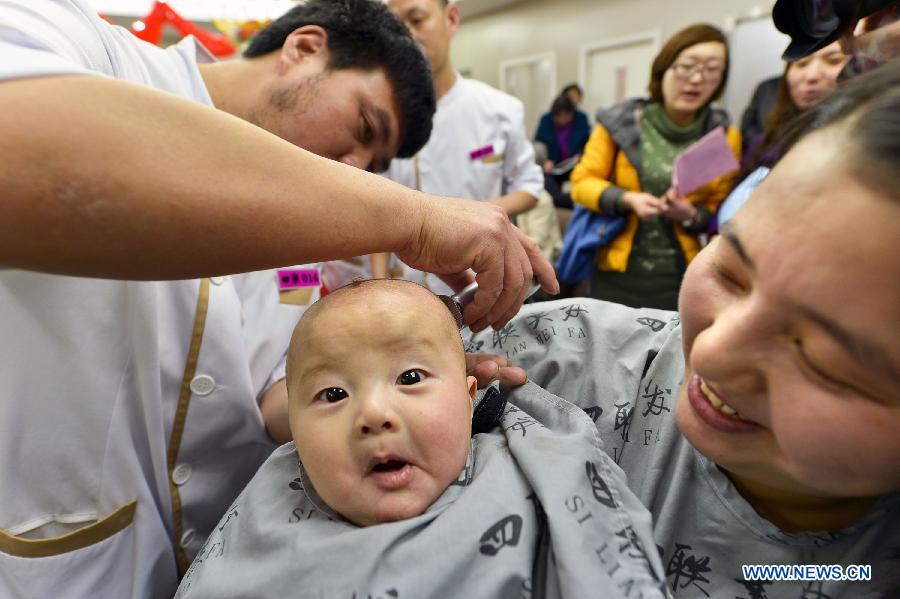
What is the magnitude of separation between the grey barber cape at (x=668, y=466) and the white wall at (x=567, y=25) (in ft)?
17.4

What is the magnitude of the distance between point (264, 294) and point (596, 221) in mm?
1692

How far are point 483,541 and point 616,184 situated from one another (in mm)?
2135

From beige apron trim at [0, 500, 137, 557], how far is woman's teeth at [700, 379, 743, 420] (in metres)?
1.02

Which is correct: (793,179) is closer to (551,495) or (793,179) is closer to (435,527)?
(551,495)

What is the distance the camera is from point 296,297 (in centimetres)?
144

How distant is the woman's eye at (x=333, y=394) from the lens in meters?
0.92

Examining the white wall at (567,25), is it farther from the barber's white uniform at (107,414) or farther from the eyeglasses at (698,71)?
the barber's white uniform at (107,414)

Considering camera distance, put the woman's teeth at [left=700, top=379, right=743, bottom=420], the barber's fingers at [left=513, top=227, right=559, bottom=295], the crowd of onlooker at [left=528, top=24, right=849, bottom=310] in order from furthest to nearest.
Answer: the crowd of onlooker at [left=528, top=24, right=849, bottom=310] < the barber's fingers at [left=513, top=227, right=559, bottom=295] < the woman's teeth at [left=700, top=379, right=743, bottom=420]

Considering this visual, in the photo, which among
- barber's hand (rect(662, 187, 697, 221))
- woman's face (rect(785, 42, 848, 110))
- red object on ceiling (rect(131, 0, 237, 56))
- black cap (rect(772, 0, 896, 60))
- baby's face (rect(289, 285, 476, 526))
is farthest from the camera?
red object on ceiling (rect(131, 0, 237, 56))

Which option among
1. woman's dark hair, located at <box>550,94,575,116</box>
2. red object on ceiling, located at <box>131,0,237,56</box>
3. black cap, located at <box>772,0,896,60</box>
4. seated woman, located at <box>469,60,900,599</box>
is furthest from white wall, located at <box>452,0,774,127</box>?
seated woman, located at <box>469,60,900,599</box>

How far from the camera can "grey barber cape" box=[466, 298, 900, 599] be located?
72cm

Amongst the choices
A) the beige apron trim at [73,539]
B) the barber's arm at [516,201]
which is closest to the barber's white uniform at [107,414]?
the beige apron trim at [73,539]

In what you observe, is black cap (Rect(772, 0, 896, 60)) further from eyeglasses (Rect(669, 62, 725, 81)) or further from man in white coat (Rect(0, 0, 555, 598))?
eyeglasses (Rect(669, 62, 725, 81))

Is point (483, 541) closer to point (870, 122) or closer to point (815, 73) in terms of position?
point (870, 122)
